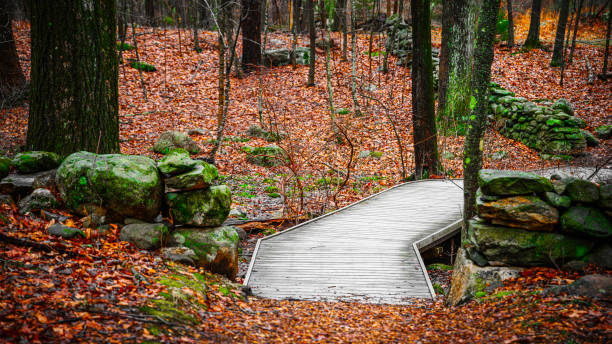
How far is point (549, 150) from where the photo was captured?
470 inches

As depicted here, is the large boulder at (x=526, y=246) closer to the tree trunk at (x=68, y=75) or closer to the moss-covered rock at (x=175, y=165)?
the moss-covered rock at (x=175, y=165)

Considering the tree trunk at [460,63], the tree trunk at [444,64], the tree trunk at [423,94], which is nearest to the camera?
the tree trunk at [423,94]

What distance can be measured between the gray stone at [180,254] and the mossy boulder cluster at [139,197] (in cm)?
1

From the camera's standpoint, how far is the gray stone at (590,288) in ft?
11.2

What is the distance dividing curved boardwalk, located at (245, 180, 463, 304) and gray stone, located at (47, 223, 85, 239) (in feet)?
7.27

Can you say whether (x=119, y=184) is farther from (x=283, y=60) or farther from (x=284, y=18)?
(x=284, y=18)

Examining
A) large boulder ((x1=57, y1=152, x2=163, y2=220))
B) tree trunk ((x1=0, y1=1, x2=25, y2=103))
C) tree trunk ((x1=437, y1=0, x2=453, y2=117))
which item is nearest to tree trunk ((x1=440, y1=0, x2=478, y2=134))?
tree trunk ((x1=437, y1=0, x2=453, y2=117))

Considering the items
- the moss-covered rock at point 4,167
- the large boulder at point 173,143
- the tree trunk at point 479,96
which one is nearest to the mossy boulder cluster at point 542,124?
the tree trunk at point 479,96

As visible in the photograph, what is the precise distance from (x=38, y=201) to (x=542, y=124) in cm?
1385

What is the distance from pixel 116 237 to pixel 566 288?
194 inches

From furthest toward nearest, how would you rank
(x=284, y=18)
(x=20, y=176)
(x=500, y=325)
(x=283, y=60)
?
(x=284, y=18)
(x=283, y=60)
(x=20, y=176)
(x=500, y=325)

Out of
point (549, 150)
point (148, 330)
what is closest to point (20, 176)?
point (148, 330)

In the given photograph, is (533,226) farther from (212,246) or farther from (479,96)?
(212,246)

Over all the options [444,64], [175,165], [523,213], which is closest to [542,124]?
[444,64]
